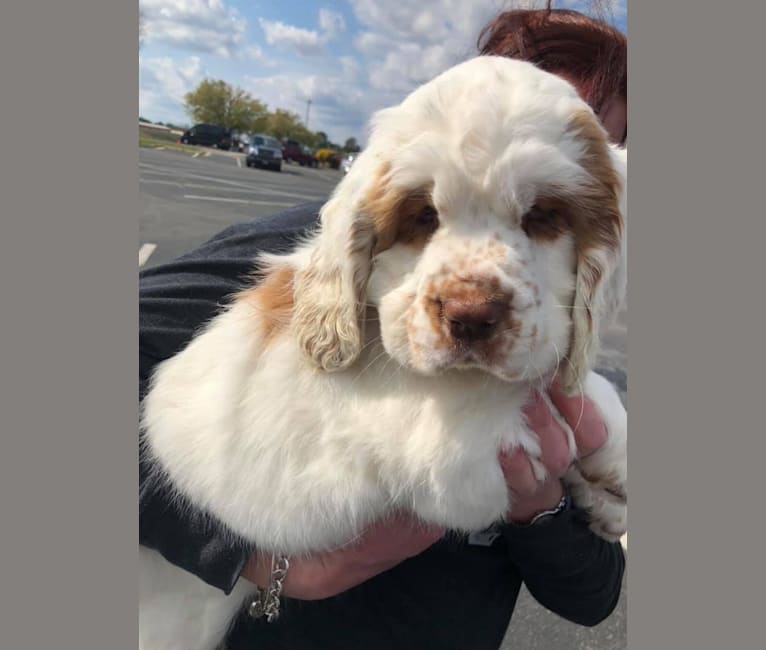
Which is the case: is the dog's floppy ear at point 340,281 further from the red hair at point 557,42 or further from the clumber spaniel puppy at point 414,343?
the red hair at point 557,42

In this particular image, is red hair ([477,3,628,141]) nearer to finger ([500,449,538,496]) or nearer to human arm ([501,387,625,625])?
human arm ([501,387,625,625])

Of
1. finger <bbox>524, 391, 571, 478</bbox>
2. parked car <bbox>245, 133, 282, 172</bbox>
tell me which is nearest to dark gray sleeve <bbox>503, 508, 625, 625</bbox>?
finger <bbox>524, 391, 571, 478</bbox>

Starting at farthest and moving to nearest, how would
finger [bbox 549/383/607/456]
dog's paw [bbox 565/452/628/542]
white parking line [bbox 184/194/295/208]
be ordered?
1. white parking line [bbox 184/194/295/208]
2. dog's paw [bbox 565/452/628/542]
3. finger [bbox 549/383/607/456]

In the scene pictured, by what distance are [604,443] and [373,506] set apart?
684 millimetres

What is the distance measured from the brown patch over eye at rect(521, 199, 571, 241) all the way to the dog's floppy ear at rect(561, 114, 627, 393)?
4 centimetres

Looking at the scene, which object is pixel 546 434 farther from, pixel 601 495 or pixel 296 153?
pixel 296 153

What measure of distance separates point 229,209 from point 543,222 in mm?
7166

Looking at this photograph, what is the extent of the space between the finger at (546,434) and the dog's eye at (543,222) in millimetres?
409

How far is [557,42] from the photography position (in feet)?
7.44

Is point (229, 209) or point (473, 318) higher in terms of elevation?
point (473, 318)

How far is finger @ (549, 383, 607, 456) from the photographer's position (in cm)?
173

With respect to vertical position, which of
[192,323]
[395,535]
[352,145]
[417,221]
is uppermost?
[352,145]

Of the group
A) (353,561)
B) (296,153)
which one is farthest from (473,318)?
(296,153)

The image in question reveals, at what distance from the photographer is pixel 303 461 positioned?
1.63 m
